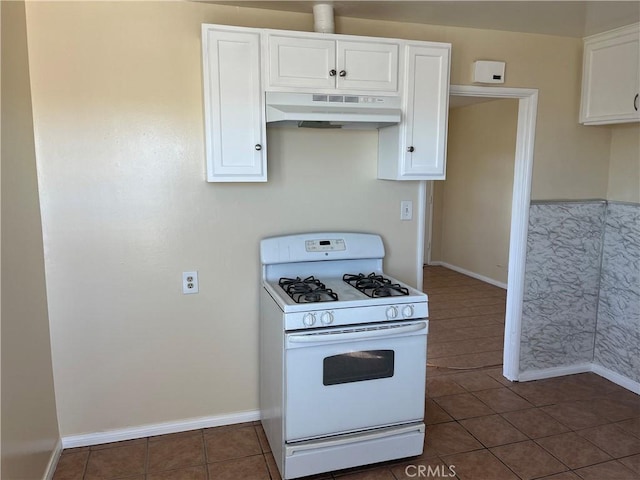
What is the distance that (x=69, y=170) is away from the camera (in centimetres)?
249

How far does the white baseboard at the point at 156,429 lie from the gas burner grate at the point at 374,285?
101 centimetres

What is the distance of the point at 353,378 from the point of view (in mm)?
2361

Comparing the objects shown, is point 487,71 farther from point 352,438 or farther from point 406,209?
point 352,438

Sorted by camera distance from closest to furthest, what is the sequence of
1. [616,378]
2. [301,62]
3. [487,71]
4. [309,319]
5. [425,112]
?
[309,319] < [301,62] < [425,112] < [487,71] < [616,378]

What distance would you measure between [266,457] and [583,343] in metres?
2.51

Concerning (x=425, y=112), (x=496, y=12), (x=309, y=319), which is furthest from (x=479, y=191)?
(x=309, y=319)

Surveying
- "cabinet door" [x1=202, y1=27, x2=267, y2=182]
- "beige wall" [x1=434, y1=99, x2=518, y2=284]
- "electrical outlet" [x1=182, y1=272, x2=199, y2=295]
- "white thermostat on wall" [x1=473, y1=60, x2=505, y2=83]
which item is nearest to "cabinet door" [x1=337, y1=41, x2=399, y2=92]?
"cabinet door" [x1=202, y1=27, x2=267, y2=182]

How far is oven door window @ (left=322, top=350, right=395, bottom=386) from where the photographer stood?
232 cm

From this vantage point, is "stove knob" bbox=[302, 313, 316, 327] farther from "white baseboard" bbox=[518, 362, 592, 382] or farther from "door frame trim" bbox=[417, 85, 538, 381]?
"white baseboard" bbox=[518, 362, 592, 382]

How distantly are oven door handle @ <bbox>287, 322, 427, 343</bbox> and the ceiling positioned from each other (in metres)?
1.66

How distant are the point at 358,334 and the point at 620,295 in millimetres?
2248

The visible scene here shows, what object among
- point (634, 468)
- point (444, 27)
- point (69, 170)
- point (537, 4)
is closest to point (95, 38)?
point (69, 170)

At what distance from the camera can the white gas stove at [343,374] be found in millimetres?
2275

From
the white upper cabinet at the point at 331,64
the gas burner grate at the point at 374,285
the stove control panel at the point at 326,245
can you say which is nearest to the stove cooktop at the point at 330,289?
the gas burner grate at the point at 374,285
